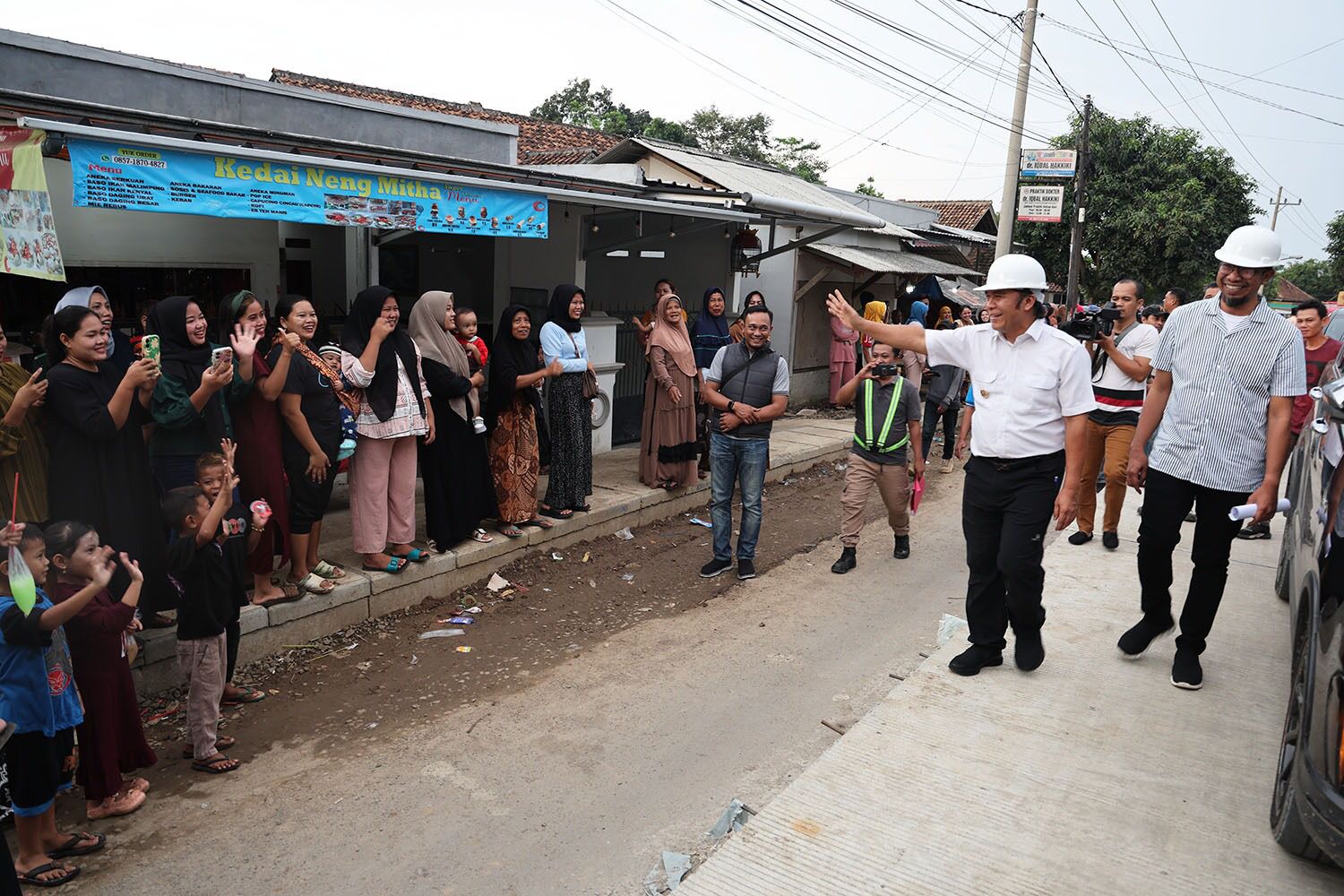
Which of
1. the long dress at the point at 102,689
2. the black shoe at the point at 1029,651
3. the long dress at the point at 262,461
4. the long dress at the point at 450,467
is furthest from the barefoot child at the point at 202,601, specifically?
the black shoe at the point at 1029,651

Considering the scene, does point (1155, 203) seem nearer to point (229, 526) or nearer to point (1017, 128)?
point (1017, 128)

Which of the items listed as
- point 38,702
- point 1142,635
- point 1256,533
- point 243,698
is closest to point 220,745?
point 243,698

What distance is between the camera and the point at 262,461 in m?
4.86

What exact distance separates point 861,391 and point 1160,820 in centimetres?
385

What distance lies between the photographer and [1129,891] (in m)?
2.79

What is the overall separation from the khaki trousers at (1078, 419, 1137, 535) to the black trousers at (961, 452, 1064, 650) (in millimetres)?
2491

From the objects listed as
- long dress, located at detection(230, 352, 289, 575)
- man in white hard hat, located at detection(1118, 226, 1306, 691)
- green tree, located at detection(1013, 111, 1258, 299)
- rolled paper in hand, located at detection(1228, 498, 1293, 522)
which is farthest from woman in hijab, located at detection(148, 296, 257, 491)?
green tree, located at detection(1013, 111, 1258, 299)

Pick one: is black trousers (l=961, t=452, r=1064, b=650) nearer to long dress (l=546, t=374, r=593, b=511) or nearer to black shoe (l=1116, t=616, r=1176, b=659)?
black shoe (l=1116, t=616, r=1176, b=659)

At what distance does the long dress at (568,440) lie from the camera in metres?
6.87

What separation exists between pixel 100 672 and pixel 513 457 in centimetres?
334

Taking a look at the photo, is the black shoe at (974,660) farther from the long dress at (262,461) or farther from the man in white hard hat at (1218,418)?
the long dress at (262,461)

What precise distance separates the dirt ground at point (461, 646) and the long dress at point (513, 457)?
0.44 meters

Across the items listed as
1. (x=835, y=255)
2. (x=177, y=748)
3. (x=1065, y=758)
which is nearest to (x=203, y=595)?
(x=177, y=748)

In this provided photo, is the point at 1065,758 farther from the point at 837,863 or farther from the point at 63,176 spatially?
the point at 63,176
